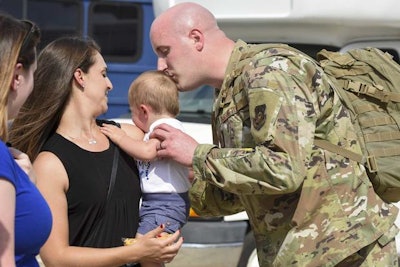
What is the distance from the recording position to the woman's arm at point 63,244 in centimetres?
317

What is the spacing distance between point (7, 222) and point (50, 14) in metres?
8.17

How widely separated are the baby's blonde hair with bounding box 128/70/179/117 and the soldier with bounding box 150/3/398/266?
0.10 m

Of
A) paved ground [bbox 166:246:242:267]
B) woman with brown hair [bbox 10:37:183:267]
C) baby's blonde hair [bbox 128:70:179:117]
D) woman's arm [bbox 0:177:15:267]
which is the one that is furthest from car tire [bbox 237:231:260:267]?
woman's arm [bbox 0:177:15:267]

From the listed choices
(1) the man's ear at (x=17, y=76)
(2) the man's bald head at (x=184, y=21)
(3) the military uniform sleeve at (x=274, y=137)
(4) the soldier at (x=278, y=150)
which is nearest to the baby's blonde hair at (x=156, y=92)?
(4) the soldier at (x=278, y=150)

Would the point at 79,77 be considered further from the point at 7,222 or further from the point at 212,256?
the point at 212,256

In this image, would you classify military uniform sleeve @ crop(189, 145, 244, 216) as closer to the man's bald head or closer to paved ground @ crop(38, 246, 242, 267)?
the man's bald head

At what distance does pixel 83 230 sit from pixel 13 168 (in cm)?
86

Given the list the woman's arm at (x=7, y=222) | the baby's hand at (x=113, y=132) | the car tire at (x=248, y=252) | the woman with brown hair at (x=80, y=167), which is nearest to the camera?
the woman's arm at (x=7, y=222)

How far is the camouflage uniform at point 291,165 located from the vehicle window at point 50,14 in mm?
7128

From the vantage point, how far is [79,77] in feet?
11.1

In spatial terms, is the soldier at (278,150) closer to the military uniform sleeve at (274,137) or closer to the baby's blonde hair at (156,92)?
the military uniform sleeve at (274,137)

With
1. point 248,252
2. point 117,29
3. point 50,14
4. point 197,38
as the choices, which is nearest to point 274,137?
A: point 197,38

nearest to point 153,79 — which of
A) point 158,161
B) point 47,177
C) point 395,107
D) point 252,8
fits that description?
point 158,161

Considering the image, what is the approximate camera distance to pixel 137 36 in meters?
10.7
